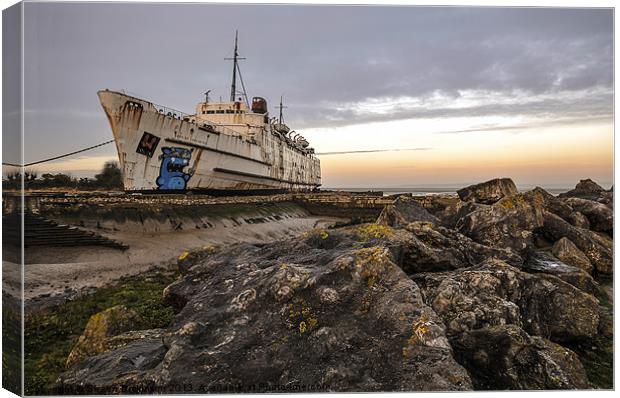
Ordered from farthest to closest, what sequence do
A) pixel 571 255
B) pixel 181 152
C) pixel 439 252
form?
pixel 181 152 < pixel 571 255 < pixel 439 252

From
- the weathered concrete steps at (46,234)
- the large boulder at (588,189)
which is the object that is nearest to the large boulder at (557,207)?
the large boulder at (588,189)

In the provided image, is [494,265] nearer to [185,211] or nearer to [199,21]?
[199,21]

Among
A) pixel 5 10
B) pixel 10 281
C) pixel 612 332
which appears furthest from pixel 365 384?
pixel 5 10

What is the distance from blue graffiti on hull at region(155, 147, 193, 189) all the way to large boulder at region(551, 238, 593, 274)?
13.0 meters

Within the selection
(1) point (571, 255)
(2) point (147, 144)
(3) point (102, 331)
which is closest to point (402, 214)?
(1) point (571, 255)

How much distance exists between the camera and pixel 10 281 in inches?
165

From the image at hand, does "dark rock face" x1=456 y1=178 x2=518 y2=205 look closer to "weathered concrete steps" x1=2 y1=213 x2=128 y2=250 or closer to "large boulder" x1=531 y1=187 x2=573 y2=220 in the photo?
"large boulder" x1=531 y1=187 x2=573 y2=220

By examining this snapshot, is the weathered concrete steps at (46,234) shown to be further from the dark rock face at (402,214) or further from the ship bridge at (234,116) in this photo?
the ship bridge at (234,116)

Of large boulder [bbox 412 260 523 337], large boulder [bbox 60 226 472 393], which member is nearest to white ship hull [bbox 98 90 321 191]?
large boulder [bbox 60 226 472 393]

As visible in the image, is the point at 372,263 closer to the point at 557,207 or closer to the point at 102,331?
the point at 102,331

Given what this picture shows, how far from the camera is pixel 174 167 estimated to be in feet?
51.3

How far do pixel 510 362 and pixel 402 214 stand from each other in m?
5.04

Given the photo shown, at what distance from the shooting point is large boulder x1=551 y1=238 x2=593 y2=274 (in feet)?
20.7

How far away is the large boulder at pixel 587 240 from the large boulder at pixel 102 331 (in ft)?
26.5
